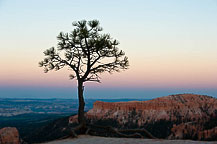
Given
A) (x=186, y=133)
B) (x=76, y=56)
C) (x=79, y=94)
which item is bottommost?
(x=186, y=133)

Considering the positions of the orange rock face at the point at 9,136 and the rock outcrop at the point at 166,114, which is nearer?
the orange rock face at the point at 9,136

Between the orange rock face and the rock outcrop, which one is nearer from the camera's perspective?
the orange rock face

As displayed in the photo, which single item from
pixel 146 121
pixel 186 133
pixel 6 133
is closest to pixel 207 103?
pixel 146 121

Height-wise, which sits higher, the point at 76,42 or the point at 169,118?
the point at 76,42

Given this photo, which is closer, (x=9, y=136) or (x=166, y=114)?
(x=9, y=136)

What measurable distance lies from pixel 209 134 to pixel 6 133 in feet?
190

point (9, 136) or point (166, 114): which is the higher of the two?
point (9, 136)

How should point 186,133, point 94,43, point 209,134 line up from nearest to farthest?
point 94,43, point 209,134, point 186,133

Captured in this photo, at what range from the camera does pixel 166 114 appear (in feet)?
377

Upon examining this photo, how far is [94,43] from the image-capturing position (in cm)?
2270

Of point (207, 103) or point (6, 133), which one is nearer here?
point (6, 133)

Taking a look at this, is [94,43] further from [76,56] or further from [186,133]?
[186,133]

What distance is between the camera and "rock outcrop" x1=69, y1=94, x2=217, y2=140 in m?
91.4

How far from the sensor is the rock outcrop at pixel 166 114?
300ft
